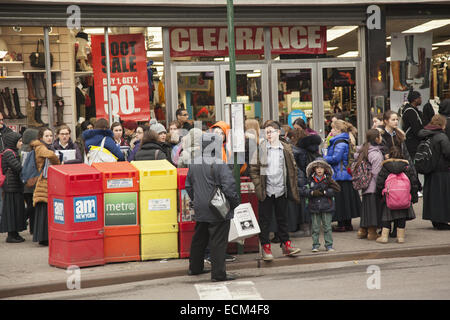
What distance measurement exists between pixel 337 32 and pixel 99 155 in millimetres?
7803

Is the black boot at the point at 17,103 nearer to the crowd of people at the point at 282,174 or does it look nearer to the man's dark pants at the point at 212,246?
the crowd of people at the point at 282,174

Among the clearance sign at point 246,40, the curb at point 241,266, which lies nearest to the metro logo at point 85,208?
the curb at point 241,266

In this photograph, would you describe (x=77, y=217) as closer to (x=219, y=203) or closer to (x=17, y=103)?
(x=219, y=203)

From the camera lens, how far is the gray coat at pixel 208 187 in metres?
8.34

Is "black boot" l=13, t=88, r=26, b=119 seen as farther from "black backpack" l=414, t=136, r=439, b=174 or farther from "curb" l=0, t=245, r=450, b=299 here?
"black backpack" l=414, t=136, r=439, b=174

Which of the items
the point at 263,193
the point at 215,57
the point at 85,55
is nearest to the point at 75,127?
the point at 85,55

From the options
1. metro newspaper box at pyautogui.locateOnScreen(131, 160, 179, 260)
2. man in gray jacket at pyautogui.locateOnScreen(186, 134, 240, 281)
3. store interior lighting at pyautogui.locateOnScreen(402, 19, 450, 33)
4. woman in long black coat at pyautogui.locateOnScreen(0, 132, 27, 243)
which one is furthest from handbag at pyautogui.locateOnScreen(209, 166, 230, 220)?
store interior lighting at pyautogui.locateOnScreen(402, 19, 450, 33)

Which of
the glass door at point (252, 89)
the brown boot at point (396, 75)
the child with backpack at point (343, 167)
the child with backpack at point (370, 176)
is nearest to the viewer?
the child with backpack at point (370, 176)

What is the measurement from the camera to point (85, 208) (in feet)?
29.9

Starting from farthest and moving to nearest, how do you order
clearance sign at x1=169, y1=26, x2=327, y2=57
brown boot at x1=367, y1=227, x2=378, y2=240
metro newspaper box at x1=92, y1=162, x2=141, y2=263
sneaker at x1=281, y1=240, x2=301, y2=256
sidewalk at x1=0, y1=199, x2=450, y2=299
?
clearance sign at x1=169, y1=26, x2=327, y2=57 < brown boot at x1=367, y1=227, x2=378, y2=240 < sneaker at x1=281, y1=240, x2=301, y2=256 < metro newspaper box at x1=92, y1=162, x2=141, y2=263 < sidewalk at x1=0, y1=199, x2=450, y2=299

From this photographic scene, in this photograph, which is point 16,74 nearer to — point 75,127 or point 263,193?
point 75,127

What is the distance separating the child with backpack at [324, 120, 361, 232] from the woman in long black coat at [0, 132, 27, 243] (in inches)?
208

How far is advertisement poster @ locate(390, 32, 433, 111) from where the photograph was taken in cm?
1661

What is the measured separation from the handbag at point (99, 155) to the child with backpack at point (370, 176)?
3.93 meters
